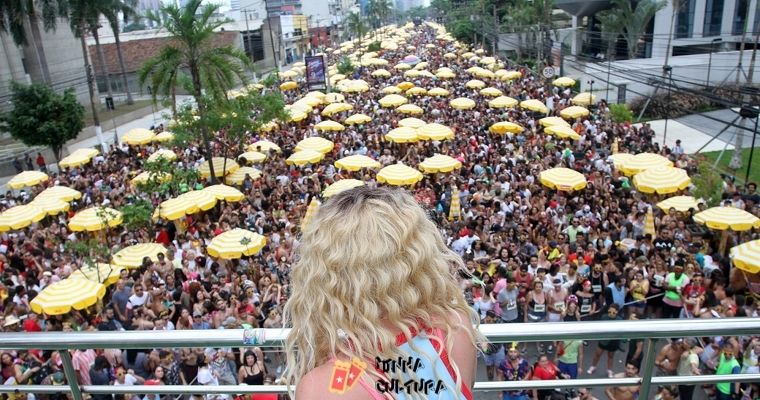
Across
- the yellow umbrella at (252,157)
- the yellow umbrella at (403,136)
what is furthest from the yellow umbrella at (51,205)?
the yellow umbrella at (403,136)

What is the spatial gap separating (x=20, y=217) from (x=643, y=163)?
47.1 feet

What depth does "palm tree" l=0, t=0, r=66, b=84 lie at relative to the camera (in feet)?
86.0

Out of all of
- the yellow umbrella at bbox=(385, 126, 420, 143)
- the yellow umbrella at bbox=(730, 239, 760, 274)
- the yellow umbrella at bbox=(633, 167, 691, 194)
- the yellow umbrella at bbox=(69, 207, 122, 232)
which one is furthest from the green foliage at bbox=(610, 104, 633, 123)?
the yellow umbrella at bbox=(69, 207, 122, 232)

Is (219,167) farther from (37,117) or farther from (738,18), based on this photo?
(738,18)

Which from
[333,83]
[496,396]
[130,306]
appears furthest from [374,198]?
[333,83]

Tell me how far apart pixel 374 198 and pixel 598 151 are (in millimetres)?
16612

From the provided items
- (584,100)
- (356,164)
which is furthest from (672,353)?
(584,100)

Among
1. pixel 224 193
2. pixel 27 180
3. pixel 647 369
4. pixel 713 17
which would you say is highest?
pixel 647 369

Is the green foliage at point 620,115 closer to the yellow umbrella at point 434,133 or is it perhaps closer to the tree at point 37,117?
the yellow umbrella at point 434,133

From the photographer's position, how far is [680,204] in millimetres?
11156

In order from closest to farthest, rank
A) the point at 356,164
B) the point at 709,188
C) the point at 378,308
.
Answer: the point at 378,308 < the point at 709,188 < the point at 356,164

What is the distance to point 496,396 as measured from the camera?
5660mm

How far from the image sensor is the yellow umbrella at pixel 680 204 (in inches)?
435

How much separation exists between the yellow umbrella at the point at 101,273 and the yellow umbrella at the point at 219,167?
647cm
